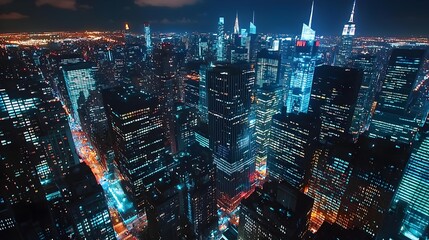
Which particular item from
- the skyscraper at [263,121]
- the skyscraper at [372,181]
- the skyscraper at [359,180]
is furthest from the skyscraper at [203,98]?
the skyscraper at [372,181]

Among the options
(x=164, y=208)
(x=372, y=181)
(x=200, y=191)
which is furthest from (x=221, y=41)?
(x=164, y=208)

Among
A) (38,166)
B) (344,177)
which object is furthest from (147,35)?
(344,177)

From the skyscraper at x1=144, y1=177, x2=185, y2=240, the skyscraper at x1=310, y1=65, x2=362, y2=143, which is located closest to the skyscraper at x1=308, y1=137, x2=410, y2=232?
the skyscraper at x1=310, y1=65, x2=362, y2=143

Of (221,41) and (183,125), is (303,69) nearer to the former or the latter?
(221,41)

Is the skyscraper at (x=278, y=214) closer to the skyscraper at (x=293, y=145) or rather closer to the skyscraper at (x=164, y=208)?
the skyscraper at (x=164, y=208)

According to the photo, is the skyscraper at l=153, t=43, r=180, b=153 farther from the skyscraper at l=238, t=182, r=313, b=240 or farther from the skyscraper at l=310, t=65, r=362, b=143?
the skyscraper at l=310, t=65, r=362, b=143
